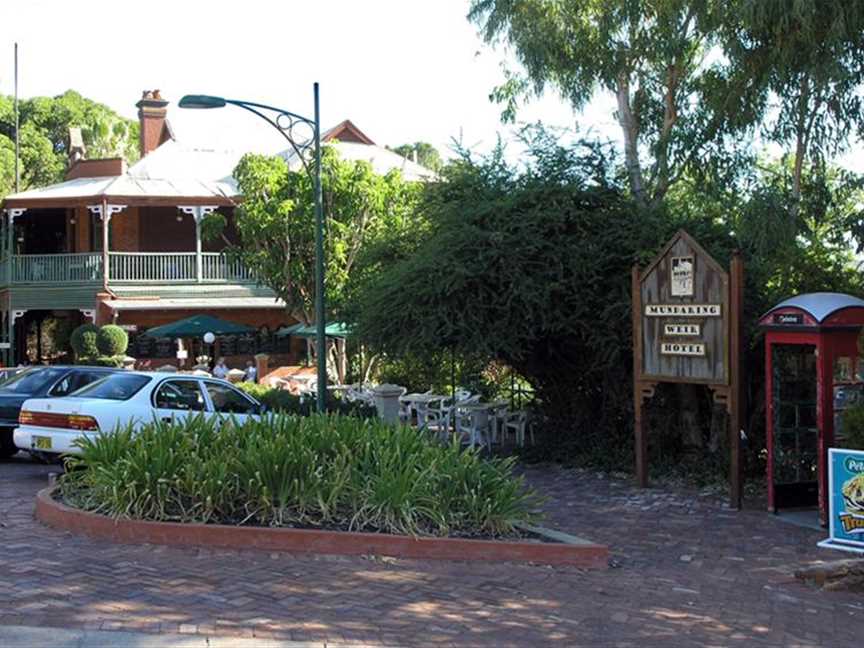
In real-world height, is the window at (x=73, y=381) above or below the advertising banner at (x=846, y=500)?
above

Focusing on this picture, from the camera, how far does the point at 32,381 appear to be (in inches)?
596

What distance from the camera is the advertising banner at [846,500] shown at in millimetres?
9156

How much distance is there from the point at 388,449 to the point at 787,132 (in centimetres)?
799

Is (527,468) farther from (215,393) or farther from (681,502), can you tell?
(215,393)

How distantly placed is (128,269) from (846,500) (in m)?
26.9

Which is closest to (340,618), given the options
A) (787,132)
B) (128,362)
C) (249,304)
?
(787,132)

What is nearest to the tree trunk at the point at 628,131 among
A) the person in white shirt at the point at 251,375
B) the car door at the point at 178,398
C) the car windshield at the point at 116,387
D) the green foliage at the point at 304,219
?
the car door at the point at 178,398

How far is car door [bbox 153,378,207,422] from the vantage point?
12.9 m

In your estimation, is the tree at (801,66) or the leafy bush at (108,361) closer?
A: the tree at (801,66)

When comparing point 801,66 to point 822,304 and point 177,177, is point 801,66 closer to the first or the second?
point 822,304

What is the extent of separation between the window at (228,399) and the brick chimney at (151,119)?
1099 inches

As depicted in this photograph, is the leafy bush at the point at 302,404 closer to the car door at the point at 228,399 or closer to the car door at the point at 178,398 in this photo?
the car door at the point at 228,399

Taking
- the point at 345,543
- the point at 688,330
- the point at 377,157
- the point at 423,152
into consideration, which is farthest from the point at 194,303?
the point at 423,152

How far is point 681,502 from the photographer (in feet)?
40.2
